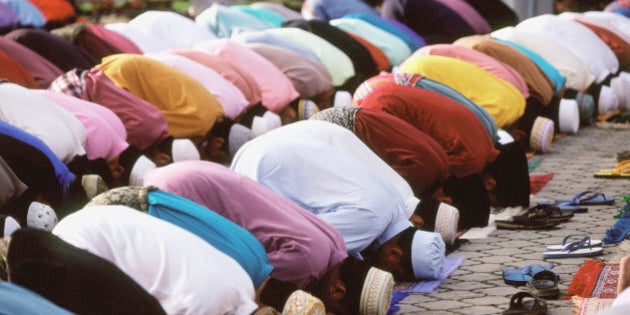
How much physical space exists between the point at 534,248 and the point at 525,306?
126 cm

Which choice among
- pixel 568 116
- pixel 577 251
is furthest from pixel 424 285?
pixel 568 116

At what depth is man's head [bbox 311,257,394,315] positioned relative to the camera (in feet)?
16.9

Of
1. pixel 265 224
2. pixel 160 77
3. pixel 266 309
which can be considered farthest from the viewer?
pixel 160 77

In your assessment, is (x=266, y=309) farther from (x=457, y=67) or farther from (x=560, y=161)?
(x=560, y=161)

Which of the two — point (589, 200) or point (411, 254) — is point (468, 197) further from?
point (411, 254)

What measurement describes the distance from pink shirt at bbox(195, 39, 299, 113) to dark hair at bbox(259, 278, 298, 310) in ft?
14.9

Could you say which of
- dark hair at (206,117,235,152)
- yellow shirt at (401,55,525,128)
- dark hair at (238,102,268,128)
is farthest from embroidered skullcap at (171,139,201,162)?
yellow shirt at (401,55,525,128)

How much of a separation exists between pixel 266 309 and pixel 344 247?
2.67 feet

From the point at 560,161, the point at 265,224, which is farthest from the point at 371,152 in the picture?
the point at 560,161

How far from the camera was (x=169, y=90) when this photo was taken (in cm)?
814

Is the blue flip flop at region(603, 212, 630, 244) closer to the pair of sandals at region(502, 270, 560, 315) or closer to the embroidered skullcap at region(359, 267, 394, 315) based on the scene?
the pair of sandals at region(502, 270, 560, 315)

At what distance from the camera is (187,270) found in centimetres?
427

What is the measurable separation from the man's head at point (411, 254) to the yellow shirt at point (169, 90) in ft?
8.68

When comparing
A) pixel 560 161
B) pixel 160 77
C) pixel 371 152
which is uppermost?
pixel 371 152
